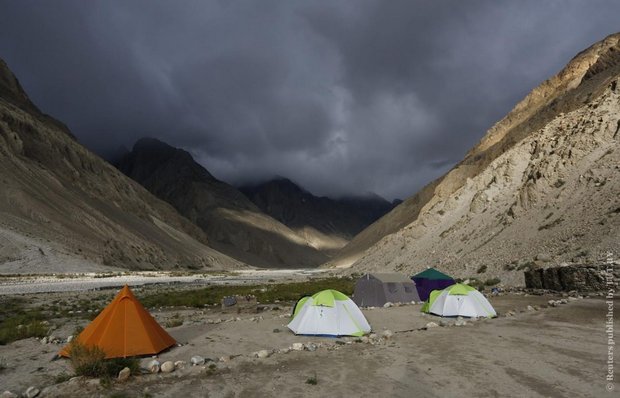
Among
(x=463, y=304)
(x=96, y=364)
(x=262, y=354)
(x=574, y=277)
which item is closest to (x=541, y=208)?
(x=574, y=277)

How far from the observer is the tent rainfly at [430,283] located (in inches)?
981

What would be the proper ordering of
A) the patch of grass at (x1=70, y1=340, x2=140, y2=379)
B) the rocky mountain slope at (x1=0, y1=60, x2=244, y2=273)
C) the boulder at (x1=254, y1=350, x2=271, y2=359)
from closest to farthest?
the patch of grass at (x1=70, y1=340, x2=140, y2=379) < the boulder at (x1=254, y1=350, x2=271, y2=359) < the rocky mountain slope at (x1=0, y1=60, x2=244, y2=273)

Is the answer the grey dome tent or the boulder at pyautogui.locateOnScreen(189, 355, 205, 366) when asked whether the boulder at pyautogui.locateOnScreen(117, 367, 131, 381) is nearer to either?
the boulder at pyautogui.locateOnScreen(189, 355, 205, 366)

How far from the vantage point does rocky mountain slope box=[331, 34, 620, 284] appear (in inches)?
1147

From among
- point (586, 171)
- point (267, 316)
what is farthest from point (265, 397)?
point (586, 171)

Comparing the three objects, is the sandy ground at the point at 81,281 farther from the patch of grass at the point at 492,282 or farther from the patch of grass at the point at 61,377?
the patch of grass at the point at 492,282

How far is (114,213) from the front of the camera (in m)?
97.0

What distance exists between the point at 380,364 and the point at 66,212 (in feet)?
264

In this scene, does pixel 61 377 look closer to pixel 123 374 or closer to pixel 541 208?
pixel 123 374

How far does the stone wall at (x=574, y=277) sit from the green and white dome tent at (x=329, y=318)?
15.9 meters

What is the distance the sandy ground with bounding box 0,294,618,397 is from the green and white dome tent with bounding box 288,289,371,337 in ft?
1.70

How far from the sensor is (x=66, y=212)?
74.9 m

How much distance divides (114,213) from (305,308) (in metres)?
95.4

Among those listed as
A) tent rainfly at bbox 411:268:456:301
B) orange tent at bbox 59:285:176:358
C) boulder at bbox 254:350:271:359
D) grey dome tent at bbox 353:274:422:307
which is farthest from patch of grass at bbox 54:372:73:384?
tent rainfly at bbox 411:268:456:301
